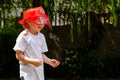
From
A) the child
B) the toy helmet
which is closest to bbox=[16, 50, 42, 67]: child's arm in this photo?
the child

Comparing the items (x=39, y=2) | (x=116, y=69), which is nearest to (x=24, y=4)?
(x=39, y=2)

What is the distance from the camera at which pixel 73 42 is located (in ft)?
35.0

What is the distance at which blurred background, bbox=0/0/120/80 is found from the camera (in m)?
10.2

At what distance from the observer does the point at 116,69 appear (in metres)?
10.2

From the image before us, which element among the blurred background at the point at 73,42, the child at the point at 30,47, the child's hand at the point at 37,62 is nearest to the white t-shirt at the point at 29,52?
the child at the point at 30,47

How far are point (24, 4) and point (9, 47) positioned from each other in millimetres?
1292

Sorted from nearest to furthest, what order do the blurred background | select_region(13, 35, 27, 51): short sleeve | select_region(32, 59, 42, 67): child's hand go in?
select_region(32, 59, 42, 67): child's hand < select_region(13, 35, 27, 51): short sleeve < the blurred background

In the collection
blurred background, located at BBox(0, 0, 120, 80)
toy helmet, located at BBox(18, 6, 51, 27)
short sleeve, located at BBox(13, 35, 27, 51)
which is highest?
toy helmet, located at BBox(18, 6, 51, 27)

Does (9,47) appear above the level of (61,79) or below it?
above

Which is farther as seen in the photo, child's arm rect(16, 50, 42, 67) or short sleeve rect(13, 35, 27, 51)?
short sleeve rect(13, 35, 27, 51)

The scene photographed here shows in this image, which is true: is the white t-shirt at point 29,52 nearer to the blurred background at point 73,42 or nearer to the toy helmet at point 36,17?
the toy helmet at point 36,17

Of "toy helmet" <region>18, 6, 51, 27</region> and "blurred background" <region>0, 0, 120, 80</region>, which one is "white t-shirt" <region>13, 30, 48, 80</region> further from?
"blurred background" <region>0, 0, 120, 80</region>

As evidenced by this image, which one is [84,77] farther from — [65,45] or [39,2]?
[39,2]

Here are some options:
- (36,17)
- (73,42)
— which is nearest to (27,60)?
(36,17)
